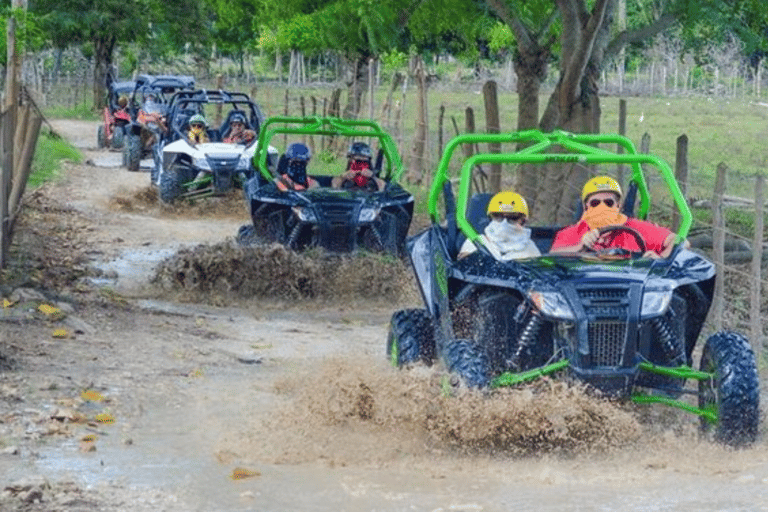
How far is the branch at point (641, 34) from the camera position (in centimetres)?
1825

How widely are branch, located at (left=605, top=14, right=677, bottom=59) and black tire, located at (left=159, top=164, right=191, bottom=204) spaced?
6.13m

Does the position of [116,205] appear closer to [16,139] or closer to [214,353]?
[16,139]

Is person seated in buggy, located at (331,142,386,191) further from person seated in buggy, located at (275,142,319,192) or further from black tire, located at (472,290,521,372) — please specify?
black tire, located at (472,290,521,372)

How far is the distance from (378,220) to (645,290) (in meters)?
6.65

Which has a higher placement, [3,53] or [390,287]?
[3,53]

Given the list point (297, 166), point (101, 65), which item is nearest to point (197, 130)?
point (297, 166)

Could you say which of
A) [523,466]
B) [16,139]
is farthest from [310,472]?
[16,139]

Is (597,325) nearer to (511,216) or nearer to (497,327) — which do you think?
(497,327)

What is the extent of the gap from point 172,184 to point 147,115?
23.7ft

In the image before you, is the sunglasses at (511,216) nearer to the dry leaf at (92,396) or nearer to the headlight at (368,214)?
the dry leaf at (92,396)

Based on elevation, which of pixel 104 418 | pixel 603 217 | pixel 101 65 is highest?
pixel 101 65

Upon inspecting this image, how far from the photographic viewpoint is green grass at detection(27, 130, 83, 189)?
85.2 ft

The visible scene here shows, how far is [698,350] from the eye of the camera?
501 inches

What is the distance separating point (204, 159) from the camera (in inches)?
854
